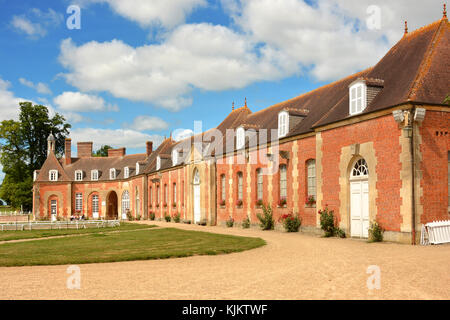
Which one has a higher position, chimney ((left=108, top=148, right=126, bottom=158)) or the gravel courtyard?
chimney ((left=108, top=148, right=126, bottom=158))

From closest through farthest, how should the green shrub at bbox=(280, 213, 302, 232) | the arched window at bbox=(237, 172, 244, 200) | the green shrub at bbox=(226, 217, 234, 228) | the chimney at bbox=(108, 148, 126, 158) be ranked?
the green shrub at bbox=(280, 213, 302, 232), the arched window at bbox=(237, 172, 244, 200), the green shrub at bbox=(226, 217, 234, 228), the chimney at bbox=(108, 148, 126, 158)

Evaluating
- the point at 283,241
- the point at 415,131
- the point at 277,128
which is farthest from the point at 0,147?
the point at 415,131

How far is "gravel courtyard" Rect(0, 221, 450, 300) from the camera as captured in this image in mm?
6816

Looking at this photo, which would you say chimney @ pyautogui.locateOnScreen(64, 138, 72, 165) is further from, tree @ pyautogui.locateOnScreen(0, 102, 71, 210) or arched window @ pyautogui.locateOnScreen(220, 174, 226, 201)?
arched window @ pyautogui.locateOnScreen(220, 174, 226, 201)

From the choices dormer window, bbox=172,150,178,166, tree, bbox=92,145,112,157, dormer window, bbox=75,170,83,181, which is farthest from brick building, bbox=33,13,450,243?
tree, bbox=92,145,112,157

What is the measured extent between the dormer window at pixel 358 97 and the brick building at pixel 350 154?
4 centimetres

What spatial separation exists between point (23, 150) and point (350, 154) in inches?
1828

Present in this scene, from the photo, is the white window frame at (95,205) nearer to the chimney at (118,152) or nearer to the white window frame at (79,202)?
the white window frame at (79,202)

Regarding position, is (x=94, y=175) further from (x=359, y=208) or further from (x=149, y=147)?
(x=359, y=208)

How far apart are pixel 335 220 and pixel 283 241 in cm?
270

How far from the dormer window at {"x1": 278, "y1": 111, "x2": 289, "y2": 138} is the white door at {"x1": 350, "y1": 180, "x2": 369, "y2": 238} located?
5.92 meters

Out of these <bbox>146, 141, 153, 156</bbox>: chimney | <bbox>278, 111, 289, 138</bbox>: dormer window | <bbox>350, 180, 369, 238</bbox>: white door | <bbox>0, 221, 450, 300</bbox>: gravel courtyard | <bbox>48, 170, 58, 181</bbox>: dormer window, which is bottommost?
<bbox>0, 221, 450, 300</bbox>: gravel courtyard

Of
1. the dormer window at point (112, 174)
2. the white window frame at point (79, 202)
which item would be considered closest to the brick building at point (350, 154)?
the dormer window at point (112, 174)
